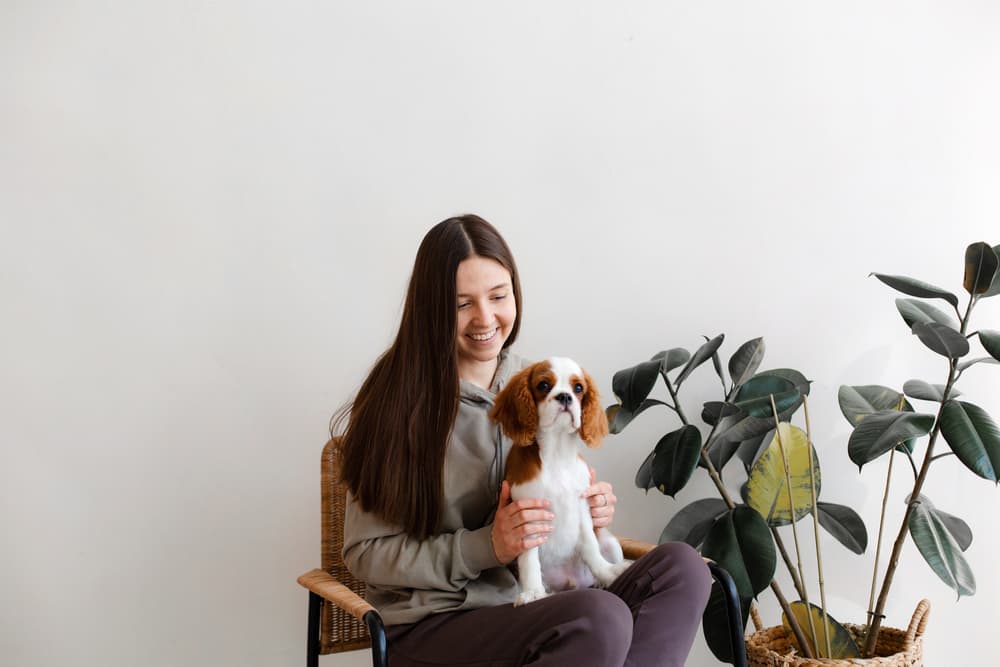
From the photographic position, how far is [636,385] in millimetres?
1965

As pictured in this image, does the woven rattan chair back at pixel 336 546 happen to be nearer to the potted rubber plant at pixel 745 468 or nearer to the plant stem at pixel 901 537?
the potted rubber plant at pixel 745 468

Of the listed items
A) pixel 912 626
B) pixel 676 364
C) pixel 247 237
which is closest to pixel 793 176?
pixel 676 364

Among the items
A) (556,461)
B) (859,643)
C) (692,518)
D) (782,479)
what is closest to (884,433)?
(782,479)

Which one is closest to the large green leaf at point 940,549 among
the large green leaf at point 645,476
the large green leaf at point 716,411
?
the large green leaf at point 716,411

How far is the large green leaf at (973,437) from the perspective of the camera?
185 cm

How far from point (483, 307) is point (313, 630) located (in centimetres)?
80

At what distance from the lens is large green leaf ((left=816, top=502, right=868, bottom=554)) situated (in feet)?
6.95

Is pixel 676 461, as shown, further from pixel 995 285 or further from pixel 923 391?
pixel 995 285

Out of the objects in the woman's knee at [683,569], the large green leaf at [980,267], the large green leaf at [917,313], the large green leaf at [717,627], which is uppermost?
the large green leaf at [980,267]

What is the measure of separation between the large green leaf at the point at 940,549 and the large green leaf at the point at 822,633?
0.27 metres

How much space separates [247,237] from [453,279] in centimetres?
75

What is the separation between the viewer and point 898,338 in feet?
8.17

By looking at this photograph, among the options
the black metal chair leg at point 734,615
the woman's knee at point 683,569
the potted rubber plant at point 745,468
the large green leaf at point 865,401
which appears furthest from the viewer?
the large green leaf at point 865,401

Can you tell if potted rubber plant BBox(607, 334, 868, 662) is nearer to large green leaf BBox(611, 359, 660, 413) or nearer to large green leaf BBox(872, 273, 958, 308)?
large green leaf BBox(611, 359, 660, 413)
